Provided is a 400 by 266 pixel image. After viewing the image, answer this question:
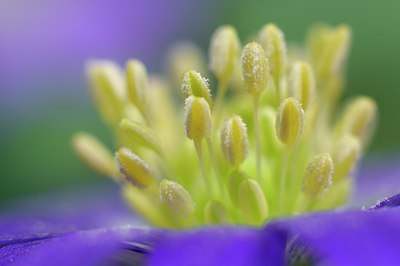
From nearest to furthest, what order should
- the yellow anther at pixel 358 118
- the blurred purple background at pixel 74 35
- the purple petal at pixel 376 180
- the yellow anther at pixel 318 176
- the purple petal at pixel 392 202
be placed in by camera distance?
the purple petal at pixel 392 202 → the yellow anther at pixel 318 176 → the yellow anther at pixel 358 118 → the purple petal at pixel 376 180 → the blurred purple background at pixel 74 35

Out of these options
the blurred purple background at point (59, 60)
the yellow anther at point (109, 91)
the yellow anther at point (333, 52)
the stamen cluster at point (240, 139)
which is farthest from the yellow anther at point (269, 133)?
the blurred purple background at point (59, 60)

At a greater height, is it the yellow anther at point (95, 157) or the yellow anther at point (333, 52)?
the yellow anther at point (333, 52)

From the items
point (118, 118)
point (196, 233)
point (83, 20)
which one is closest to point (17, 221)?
point (118, 118)

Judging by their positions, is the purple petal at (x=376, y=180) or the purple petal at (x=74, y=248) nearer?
the purple petal at (x=74, y=248)

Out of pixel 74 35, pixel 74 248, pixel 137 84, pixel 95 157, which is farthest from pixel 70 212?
pixel 74 35

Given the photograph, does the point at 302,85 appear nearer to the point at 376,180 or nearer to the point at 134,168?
the point at 134,168

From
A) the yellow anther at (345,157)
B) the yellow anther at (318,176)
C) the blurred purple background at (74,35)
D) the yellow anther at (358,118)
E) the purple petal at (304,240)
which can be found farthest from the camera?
the blurred purple background at (74,35)

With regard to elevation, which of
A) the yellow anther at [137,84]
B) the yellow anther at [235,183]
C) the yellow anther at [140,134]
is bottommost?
the yellow anther at [235,183]

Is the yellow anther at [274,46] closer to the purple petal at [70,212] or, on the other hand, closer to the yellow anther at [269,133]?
the yellow anther at [269,133]
